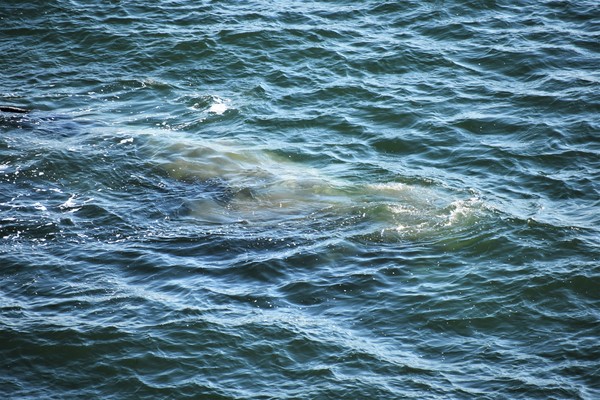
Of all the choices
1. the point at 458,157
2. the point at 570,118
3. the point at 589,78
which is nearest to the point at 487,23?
the point at 589,78

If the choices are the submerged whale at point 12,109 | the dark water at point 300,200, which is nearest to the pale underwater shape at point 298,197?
the dark water at point 300,200

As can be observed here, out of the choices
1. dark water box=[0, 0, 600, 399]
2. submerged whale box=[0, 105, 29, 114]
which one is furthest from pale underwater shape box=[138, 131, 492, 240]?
submerged whale box=[0, 105, 29, 114]

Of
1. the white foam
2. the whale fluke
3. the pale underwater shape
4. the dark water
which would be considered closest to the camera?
the dark water

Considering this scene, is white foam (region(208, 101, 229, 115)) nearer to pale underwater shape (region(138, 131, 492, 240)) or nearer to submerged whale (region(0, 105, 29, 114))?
pale underwater shape (region(138, 131, 492, 240))

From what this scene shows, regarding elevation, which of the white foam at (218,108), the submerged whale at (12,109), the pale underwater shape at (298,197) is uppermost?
the submerged whale at (12,109)

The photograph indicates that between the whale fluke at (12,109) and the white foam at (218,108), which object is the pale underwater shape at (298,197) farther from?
the whale fluke at (12,109)

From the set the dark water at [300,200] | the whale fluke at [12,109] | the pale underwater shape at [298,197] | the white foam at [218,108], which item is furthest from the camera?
the white foam at [218,108]

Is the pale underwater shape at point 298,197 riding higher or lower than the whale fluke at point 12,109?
lower

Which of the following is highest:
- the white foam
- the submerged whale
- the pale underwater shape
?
the submerged whale
